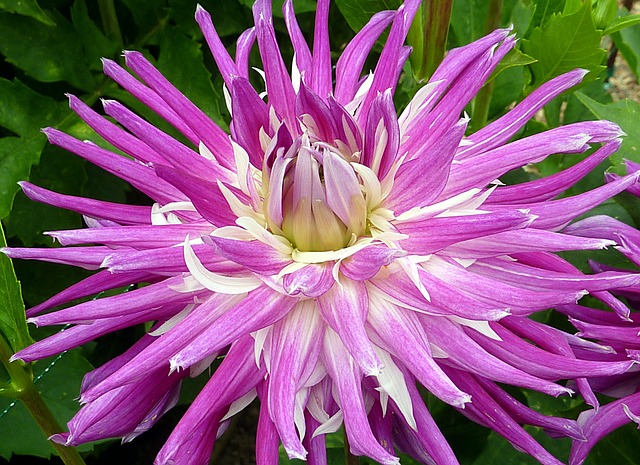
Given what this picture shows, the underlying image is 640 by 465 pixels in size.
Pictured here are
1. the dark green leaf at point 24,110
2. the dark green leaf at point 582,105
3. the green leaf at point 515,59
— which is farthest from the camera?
the dark green leaf at point 582,105

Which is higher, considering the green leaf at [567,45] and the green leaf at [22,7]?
the green leaf at [22,7]

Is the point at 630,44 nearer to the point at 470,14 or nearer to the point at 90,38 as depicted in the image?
the point at 470,14

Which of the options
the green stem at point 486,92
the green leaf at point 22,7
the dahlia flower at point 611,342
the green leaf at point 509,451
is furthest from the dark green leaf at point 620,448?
the green leaf at point 22,7

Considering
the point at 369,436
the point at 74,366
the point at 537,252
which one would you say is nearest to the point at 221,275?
the point at 369,436

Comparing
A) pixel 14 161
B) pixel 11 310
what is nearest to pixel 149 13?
pixel 14 161

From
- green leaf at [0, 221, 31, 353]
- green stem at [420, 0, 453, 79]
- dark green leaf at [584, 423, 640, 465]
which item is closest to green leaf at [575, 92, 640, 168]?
green stem at [420, 0, 453, 79]

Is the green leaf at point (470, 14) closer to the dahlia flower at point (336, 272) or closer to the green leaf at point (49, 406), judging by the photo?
the dahlia flower at point (336, 272)

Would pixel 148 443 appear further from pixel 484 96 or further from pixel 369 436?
pixel 369 436
